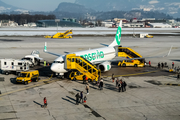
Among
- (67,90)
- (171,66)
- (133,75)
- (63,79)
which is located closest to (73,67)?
(63,79)

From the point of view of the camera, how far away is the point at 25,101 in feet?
94.3

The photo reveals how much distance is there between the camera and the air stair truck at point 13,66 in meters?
43.1

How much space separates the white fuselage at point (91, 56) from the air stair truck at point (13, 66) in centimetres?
721

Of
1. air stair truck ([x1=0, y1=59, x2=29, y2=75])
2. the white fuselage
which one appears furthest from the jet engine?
air stair truck ([x1=0, y1=59, x2=29, y2=75])

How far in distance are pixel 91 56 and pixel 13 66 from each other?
14.2 meters

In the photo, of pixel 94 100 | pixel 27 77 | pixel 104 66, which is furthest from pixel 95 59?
pixel 94 100

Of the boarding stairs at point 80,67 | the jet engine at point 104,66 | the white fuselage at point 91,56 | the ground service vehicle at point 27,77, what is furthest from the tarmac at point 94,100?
the white fuselage at point 91,56

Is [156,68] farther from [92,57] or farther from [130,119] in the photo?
[130,119]

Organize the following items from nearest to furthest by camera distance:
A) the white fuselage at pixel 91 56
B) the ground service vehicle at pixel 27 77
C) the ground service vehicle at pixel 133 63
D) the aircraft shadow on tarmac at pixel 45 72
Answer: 1. the ground service vehicle at pixel 27 77
2. the white fuselage at pixel 91 56
3. the aircraft shadow on tarmac at pixel 45 72
4. the ground service vehicle at pixel 133 63

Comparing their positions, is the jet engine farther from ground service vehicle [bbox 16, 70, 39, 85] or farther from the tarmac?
ground service vehicle [bbox 16, 70, 39, 85]

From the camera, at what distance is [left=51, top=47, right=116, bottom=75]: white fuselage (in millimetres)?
38537

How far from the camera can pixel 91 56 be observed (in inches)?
1768

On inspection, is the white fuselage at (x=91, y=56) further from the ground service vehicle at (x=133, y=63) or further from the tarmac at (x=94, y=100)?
the ground service vehicle at (x=133, y=63)

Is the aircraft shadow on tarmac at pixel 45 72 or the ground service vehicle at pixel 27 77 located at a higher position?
the ground service vehicle at pixel 27 77
